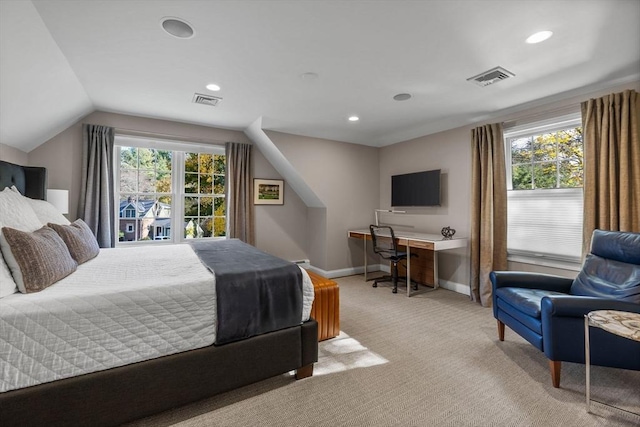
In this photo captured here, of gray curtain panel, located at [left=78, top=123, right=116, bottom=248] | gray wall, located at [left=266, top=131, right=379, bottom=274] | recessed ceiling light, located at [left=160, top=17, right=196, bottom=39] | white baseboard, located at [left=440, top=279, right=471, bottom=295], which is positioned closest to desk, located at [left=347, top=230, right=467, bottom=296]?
white baseboard, located at [left=440, top=279, right=471, bottom=295]

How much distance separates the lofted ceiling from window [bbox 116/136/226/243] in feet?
2.39

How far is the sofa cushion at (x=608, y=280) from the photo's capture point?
2.01 metres

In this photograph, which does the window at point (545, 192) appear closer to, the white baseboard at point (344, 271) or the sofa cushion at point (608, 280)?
the sofa cushion at point (608, 280)

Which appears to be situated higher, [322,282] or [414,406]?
[322,282]

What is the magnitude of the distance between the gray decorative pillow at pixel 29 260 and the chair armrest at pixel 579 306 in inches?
119

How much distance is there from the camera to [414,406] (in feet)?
5.59

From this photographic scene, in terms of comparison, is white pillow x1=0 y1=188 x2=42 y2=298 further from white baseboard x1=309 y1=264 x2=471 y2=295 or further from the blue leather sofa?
white baseboard x1=309 y1=264 x2=471 y2=295

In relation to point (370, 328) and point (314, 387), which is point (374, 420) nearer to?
point (314, 387)

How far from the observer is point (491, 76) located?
2645 mm

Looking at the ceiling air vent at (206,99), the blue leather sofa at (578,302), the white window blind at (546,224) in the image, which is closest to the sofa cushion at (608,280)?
the blue leather sofa at (578,302)

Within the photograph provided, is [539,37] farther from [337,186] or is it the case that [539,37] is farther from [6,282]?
[6,282]

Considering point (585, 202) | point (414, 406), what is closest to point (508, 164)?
point (585, 202)

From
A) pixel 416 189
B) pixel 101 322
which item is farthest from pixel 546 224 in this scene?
pixel 101 322

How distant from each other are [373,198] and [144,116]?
3.91 m
